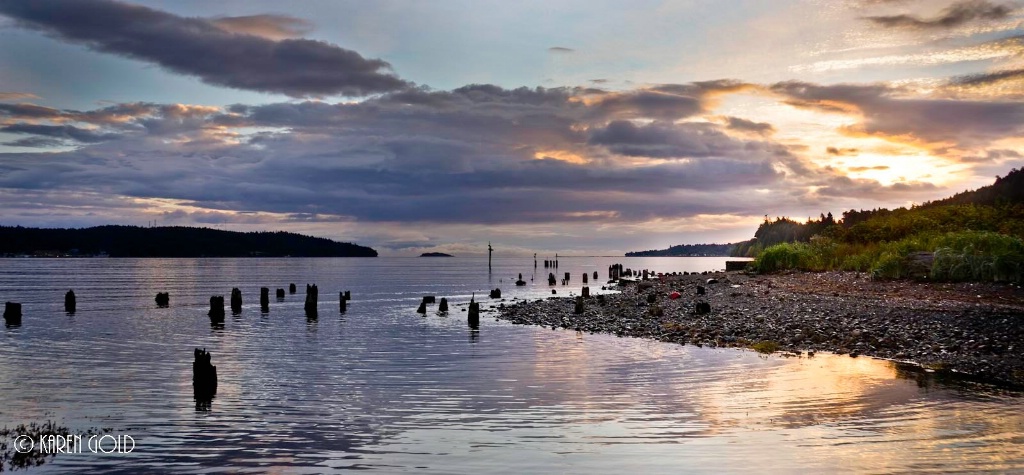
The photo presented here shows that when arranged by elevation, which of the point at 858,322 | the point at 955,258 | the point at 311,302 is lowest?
the point at 311,302

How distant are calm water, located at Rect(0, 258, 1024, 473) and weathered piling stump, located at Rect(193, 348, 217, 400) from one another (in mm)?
446

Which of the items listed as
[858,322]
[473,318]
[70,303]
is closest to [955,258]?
[858,322]

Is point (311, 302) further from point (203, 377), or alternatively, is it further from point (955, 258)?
point (955, 258)

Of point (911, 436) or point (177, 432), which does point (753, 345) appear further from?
point (177, 432)

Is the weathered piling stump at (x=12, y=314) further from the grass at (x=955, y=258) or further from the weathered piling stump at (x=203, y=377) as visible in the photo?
the grass at (x=955, y=258)

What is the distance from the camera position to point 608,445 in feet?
41.3

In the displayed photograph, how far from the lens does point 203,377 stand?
17688mm

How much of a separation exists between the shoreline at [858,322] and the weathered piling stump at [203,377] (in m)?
17.0

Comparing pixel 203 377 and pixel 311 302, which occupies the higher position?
pixel 203 377

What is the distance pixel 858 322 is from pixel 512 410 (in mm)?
17294

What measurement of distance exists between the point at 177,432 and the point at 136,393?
17.6 ft

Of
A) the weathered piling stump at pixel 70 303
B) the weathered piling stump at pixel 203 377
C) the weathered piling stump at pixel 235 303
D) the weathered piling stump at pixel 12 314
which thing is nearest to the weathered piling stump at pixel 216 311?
the weathered piling stump at pixel 235 303

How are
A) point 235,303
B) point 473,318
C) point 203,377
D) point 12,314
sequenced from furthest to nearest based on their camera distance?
point 235,303
point 12,314
point 473,318
point 203,377

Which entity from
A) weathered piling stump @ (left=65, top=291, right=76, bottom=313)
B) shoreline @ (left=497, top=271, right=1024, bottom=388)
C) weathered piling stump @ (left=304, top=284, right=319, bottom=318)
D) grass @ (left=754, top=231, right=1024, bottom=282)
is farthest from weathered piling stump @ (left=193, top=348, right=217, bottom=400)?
grass @ (left=754, top=231, right=1024, bottom=282)
